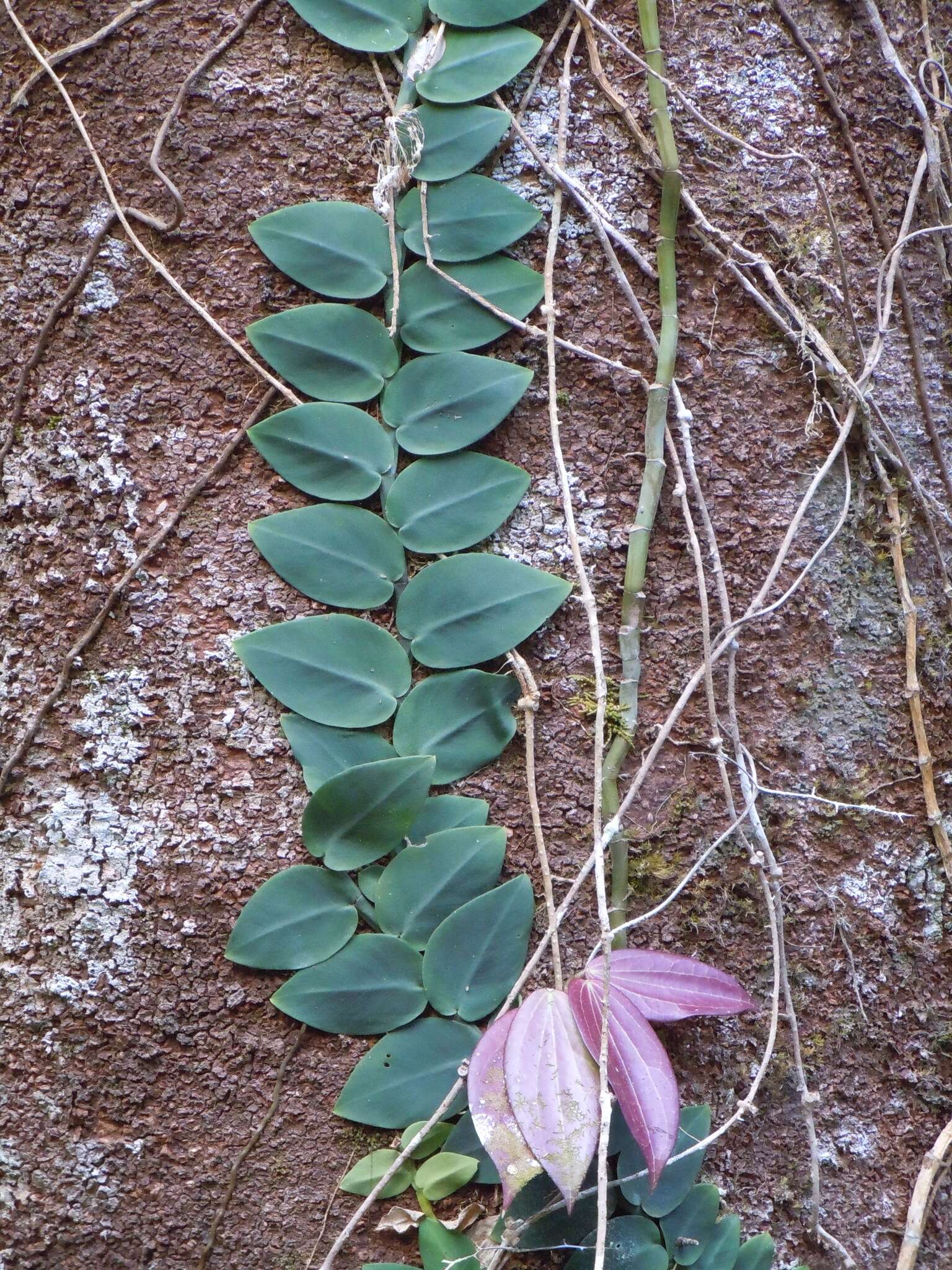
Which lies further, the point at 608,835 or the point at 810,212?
the point at 810,212

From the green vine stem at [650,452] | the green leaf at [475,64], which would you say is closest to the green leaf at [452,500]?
the green vine stem at [650,452]

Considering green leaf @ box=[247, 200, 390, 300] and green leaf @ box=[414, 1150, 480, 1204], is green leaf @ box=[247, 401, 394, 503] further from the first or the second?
green leaf @ box=[414, 1150, 480, 1204]

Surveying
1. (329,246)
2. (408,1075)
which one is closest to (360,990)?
(408,1075)

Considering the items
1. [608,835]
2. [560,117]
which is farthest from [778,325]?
[608,835]

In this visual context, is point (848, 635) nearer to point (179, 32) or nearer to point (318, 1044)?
point (318, 1044)

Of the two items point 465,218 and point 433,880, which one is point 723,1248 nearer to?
point 433,880

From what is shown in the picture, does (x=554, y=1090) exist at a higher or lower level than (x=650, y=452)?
lower
